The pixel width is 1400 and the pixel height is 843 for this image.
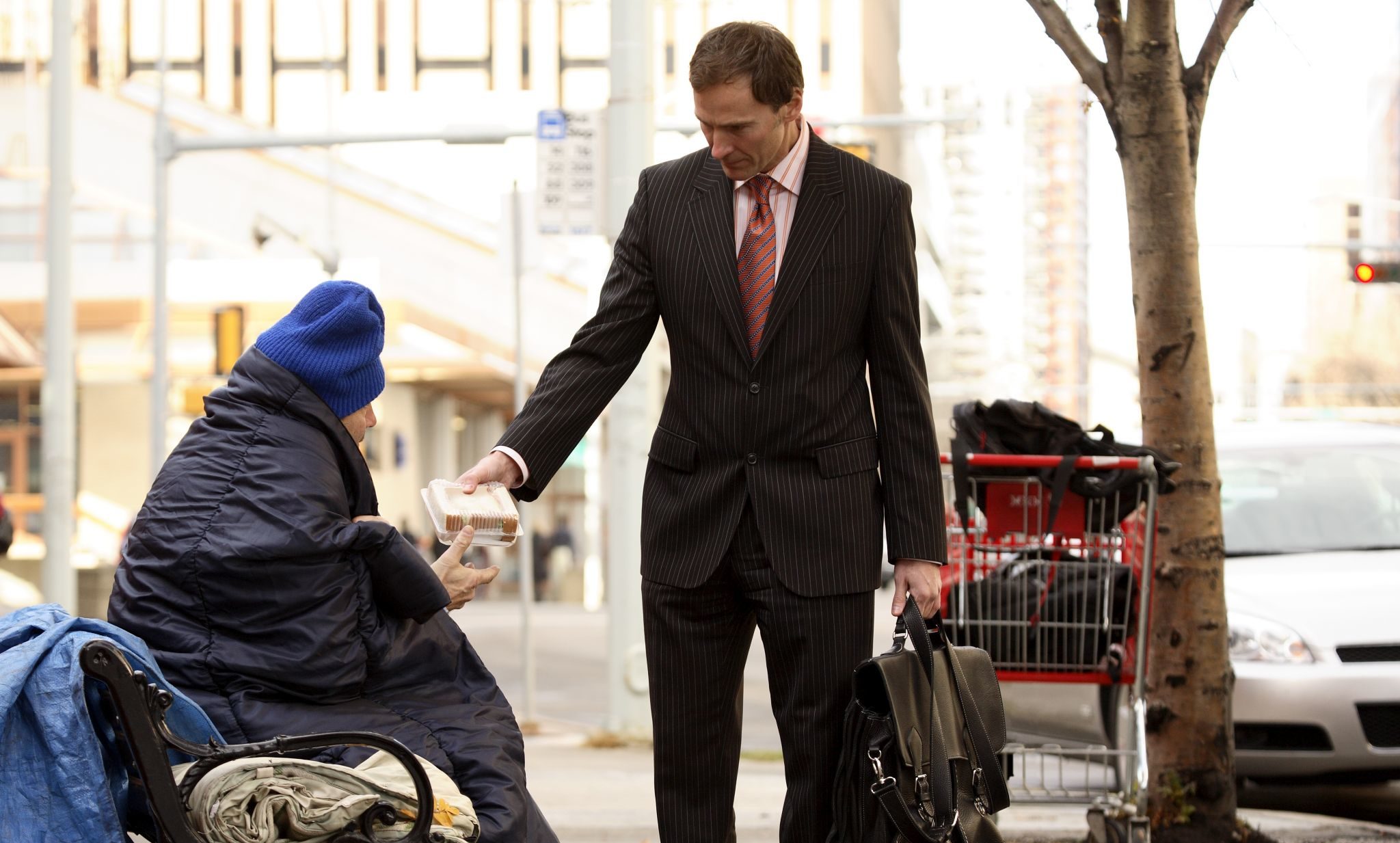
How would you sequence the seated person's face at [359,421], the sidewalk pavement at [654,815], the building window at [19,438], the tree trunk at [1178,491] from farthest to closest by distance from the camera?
the building window at [19,438] → the sidewalk pavement at [654,815] → the tree trunk at [1178,491] → the seated person's face at [359,421]

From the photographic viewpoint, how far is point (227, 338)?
17797 millimetres

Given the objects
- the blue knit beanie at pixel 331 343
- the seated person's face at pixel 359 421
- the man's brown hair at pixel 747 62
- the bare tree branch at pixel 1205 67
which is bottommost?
the seated person's face at pixel 359 421

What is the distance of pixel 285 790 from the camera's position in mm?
3031

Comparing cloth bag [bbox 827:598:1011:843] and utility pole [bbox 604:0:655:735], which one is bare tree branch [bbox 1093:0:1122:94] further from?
utility pole [bbox 604:0:655:735]

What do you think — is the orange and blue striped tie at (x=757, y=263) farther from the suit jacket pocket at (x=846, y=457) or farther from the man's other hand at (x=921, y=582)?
the man's other hand at (x=921, y=582)

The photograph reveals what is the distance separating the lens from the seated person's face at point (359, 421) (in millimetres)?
3609

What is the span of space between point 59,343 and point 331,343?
1098 cm

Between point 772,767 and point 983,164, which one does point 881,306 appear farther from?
point 983,164

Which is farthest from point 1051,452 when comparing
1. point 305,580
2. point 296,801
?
point 296,801

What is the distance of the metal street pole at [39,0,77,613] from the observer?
1314cm

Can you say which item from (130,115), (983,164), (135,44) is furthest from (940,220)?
(130,115)

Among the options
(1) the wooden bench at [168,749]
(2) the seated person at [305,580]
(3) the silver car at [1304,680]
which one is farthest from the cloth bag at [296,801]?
(3) the silver car at [1304,680]

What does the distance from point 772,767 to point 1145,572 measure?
4067mm

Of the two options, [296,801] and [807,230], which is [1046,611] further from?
[296,801]
